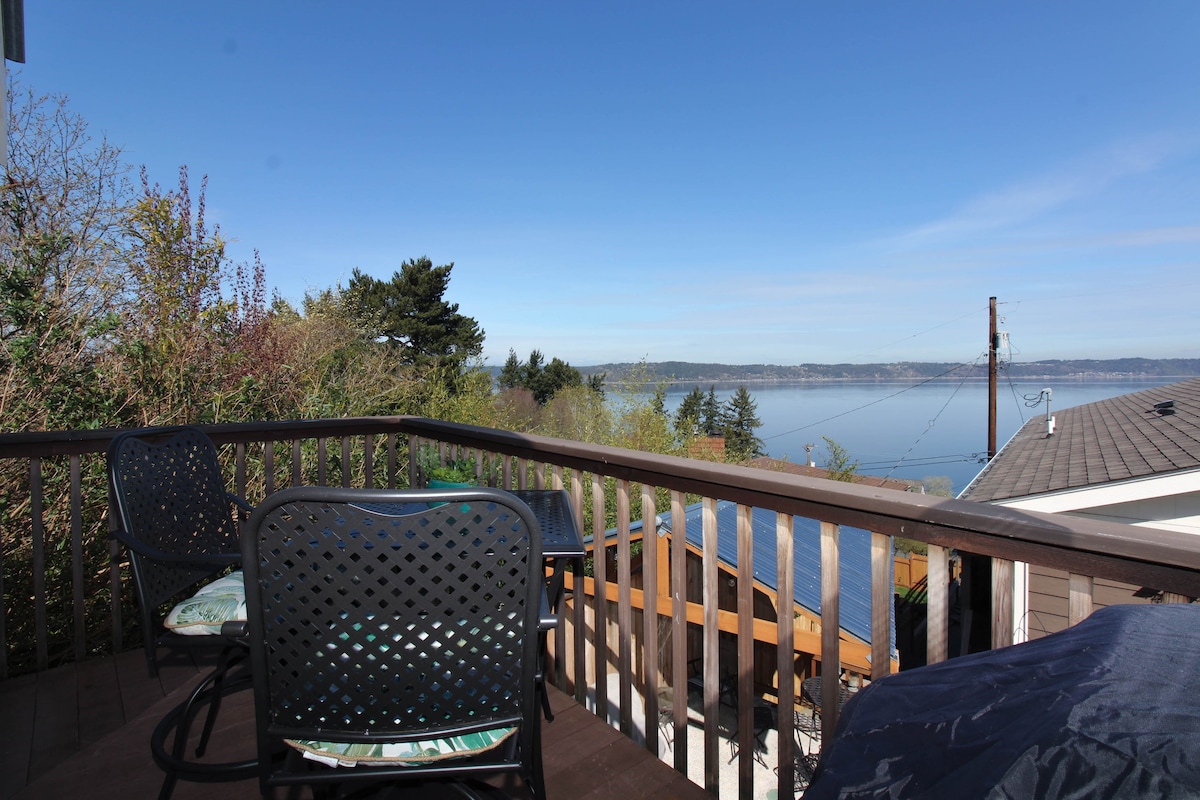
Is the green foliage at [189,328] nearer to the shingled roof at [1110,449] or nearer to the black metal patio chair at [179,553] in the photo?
the black metal patio chair at [179,553]

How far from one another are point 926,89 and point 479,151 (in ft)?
34.9

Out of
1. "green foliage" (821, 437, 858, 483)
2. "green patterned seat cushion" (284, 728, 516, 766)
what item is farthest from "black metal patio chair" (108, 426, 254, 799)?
"green foliage" (821, 437, 858, 483)

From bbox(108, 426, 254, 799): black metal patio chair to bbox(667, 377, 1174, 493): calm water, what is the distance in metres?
10.8

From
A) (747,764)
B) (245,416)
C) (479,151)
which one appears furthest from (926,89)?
(747,764)

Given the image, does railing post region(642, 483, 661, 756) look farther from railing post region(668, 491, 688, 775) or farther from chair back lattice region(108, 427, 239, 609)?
chair back lattice region(108, 427, 239, 609)

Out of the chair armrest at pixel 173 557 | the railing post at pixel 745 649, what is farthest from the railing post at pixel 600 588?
the chair armrest at pixel 173 557

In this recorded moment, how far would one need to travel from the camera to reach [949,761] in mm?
564

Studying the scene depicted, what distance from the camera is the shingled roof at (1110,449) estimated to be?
589 cm

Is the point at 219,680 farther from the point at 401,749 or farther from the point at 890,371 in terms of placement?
the point at 890,371

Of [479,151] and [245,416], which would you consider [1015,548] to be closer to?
[245,416]

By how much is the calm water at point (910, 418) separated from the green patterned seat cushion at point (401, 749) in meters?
11.4

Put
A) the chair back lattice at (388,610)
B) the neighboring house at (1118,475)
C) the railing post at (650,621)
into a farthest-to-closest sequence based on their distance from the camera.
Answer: the neighboring house at (1118,475) < the railing post at (650,621) < the chair back lattice at (388,610)

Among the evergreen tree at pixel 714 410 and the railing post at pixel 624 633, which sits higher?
the railing post at pixel 624 633

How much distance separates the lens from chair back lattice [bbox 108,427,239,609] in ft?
5.25
